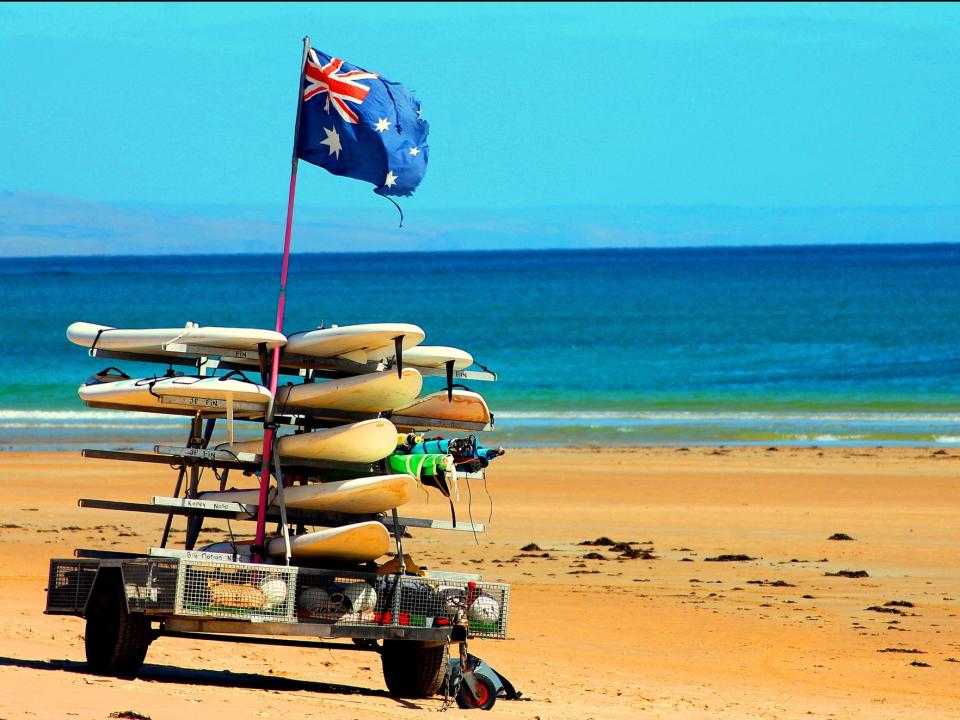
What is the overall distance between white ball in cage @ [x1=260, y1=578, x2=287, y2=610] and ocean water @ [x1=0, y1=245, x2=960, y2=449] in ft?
63.4

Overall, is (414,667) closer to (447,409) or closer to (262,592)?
(262,592)

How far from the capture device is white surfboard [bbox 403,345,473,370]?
32.2ft

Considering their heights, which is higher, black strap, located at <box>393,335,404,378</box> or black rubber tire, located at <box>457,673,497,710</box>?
black strap, located at <box>393,335,404,378</box>

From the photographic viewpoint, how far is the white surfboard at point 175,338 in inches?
347

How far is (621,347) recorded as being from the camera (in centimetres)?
5897

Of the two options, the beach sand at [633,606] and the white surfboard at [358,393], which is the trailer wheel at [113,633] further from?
the white surfboard at [358,393]

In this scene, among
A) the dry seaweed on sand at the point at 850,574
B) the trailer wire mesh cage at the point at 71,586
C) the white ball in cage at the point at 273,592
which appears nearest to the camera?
the white ball in cage at the point at 273,592

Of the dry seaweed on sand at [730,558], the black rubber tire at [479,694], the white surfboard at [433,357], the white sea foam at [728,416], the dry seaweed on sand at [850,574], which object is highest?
the white sea foam at [728,416]

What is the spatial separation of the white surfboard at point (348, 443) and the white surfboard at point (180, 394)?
0.32 meters

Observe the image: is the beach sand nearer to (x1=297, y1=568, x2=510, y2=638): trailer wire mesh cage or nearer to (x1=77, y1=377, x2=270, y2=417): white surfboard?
(x1=297, y1=568, x2=510, y2=638): trailer wire mesh cage

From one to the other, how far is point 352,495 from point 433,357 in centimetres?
129

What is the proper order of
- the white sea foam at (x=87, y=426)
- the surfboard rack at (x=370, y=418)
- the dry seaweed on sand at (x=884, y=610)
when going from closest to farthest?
the surfboard rack at (x=370, y=418) < the dry seaweed on sand at (x=884, y=610) < the white sea foam at (x=87, y=426)

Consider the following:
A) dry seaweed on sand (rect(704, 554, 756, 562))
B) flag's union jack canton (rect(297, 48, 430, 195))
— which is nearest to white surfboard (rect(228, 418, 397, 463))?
flag's union jack canton (rect(297, 48, 430, 195))

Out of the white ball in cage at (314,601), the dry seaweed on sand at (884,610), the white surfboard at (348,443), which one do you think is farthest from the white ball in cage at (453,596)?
the dry seaweed on sand at (884,610)
